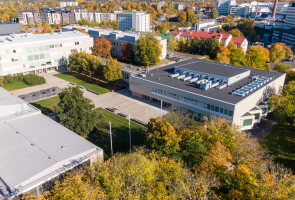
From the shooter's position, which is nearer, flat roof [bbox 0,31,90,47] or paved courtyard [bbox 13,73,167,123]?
paved courtyard [bbox 13,73,167,123]

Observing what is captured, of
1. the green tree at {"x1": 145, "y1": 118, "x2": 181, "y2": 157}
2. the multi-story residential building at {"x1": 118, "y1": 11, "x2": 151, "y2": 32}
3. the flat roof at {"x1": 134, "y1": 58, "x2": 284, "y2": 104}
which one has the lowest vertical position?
the green tree at {"x1": 145, "y1": 118, "x2": 181, "y2": 157}

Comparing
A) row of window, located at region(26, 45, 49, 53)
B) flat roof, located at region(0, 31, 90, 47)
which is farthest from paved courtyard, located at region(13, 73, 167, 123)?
flat roof, located at region(0, 31, 90, 47)

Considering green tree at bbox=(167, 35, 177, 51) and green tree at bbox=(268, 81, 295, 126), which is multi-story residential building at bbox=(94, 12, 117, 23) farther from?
green tree at bbox=(268, 81, 295, 126)

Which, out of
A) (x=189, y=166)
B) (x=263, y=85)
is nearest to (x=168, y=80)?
(x=263, y=85)

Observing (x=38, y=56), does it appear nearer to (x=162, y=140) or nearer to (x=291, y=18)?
(x=162, y=140)

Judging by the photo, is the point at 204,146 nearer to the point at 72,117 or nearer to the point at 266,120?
the point at 72,117

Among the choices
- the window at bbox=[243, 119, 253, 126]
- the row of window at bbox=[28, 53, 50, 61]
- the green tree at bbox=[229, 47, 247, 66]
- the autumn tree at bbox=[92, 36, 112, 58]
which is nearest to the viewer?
the window at bbox=[243, 119, 253, 126]
